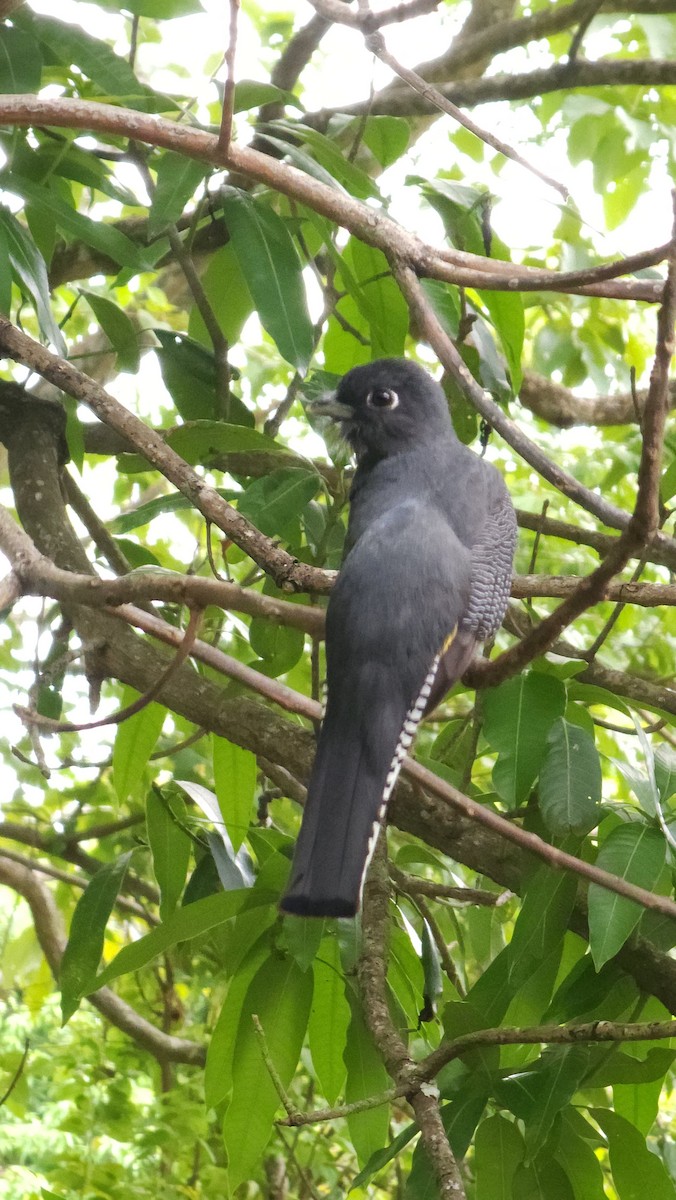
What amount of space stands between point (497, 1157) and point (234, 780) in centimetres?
87

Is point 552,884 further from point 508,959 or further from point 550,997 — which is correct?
point 550,997

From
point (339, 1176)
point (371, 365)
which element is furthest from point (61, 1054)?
point (371, 365)

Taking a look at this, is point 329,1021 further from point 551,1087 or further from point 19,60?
point 19,60

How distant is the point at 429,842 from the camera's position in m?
2.41

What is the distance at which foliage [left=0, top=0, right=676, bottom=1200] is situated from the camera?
6.49ft

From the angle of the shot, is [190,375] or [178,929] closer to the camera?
[178,929]

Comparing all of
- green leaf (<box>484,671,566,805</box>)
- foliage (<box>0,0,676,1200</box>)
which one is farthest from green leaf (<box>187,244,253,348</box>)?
green leaf (<box>484,671,566,805</box>)

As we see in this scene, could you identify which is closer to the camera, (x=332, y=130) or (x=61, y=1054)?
(x=332, y=130)

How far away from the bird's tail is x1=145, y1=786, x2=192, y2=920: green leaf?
662mm

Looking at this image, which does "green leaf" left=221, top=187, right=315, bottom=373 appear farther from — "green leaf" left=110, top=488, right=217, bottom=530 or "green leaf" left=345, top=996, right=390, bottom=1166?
"green leaf" left=345, top=996, right=390, bottom=1166

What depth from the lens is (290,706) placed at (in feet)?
5.89

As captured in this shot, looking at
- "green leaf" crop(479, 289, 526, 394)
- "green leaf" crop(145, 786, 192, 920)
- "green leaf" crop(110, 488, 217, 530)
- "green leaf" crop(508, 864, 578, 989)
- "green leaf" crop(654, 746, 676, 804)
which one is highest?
"green leaf" crop(479, 289, 526, 394)

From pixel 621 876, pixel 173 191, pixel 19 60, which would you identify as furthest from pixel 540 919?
pixel 19 60

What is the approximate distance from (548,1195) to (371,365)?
1629 mm
